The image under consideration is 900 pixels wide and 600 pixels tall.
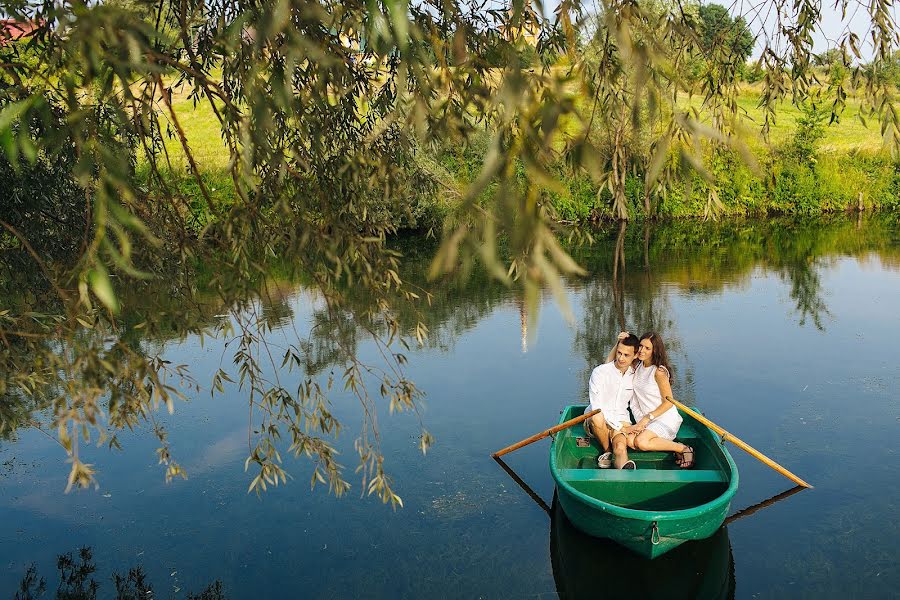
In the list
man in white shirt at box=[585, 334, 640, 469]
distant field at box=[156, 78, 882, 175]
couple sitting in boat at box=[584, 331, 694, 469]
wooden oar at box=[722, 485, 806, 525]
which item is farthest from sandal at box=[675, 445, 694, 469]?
distant field at box=[156, 78, 882, 175]

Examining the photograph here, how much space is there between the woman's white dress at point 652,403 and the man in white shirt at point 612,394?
0.25 feet

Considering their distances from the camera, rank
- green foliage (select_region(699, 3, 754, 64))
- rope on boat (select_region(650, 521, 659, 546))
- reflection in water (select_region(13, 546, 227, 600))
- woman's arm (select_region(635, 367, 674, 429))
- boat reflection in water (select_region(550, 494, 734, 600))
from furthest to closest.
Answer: woman's arm (select_region(635, 367, 674, 429)) → reflection in water (select_region(13, 546, 227, 600)) → boat reflection in water (select_region(550, 494, 734, 600)) → rope on boat (select_region(650, 521, 659, 546)) → green foliage (select_region(699, 3, 754, 64))

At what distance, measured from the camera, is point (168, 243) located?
3875 mm

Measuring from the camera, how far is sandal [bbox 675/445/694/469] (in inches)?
225

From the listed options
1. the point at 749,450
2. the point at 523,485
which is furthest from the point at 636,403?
the point at 523,485

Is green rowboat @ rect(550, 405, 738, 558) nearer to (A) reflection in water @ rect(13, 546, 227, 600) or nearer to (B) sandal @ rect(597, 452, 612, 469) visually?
(B) sandal @ rect(597, 452, 612, 469)

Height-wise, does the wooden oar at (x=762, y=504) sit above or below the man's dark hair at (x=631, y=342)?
below

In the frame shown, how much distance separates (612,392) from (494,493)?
127 centimetres

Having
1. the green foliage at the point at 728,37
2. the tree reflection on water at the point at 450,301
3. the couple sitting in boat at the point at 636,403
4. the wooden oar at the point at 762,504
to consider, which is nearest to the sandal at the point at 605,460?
the couple sitting in boat at the point at 636,403

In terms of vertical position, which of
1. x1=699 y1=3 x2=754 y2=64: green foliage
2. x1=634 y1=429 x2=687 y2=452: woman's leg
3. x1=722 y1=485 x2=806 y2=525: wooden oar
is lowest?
x1=722 y1=485 x2=806 y2=525: wooden oar

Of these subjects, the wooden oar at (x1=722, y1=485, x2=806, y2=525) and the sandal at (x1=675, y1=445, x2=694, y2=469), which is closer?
the sandal at (x1=675, y1=445, x2=694, y2=469)

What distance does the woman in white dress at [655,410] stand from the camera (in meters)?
5.73

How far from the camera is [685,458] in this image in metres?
5.72

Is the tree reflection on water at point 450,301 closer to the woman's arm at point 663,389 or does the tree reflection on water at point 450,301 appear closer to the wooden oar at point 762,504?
the woman's arm at point 663,389
